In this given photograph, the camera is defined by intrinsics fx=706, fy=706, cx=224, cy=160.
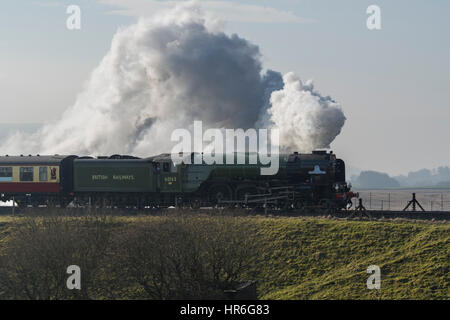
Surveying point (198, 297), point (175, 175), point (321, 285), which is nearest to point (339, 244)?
point (321, 285)

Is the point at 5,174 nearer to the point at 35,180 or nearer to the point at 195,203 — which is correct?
the point at 35,180

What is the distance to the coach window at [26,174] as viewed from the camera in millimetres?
53625

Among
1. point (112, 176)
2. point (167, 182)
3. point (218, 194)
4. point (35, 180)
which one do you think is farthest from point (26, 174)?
point (218, 194)

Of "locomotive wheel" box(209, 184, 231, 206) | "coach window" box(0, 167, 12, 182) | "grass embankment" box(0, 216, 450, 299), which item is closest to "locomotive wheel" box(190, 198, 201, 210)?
"locomotive wheel" box(209, 184, 231, 206)

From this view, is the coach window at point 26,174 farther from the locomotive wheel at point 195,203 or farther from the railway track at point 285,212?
the locomotive wheel at point 195,203

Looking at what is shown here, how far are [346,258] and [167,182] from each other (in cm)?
1607

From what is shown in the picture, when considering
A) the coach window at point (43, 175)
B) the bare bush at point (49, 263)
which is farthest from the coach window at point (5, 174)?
the bare bush at point (49, 263)

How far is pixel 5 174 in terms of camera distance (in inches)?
2140

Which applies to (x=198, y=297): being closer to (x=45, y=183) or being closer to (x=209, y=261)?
(x=209, y=261)

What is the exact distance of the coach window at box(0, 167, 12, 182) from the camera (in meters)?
54.2

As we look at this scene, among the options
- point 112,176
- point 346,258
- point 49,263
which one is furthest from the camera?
point 112,176

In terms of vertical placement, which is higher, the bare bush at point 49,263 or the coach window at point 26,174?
the coach window at point 26,174

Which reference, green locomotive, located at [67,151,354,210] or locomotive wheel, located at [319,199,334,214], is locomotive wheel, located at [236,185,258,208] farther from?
locomotive wheel, located at [319,199,334,214]
